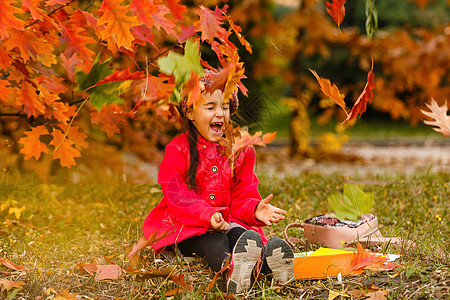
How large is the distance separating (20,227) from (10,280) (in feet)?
3.43

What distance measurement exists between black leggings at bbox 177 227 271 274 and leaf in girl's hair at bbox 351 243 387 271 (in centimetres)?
42

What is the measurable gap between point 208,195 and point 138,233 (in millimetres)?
765

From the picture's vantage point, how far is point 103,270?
2.55 m

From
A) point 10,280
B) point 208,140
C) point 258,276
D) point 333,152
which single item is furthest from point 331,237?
point 333,152

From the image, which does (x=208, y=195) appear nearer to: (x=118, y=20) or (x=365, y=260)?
(x=365, y=260)

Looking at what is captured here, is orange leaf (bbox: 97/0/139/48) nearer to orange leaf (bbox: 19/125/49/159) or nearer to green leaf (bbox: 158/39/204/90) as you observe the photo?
green leaf (bbox: 158/39/204/90)

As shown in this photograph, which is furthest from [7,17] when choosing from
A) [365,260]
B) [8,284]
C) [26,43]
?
[365,260]

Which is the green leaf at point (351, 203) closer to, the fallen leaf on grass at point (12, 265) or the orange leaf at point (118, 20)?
the orange leaf at point (118, 20)

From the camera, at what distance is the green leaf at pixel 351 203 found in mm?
2864

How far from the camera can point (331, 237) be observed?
9.43 ft

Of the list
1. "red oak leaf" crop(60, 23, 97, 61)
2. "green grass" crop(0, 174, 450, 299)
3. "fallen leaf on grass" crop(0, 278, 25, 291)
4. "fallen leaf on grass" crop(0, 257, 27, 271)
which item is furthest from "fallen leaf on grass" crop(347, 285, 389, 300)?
"red oak leaf" crop(60, 23, 97, 61)

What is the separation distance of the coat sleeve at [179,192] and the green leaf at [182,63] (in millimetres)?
503

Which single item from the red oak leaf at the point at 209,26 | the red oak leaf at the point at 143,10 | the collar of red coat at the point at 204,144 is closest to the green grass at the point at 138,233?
the collar of red coat at the point at 204,144

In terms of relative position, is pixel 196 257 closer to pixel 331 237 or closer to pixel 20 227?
pixel 331 237
